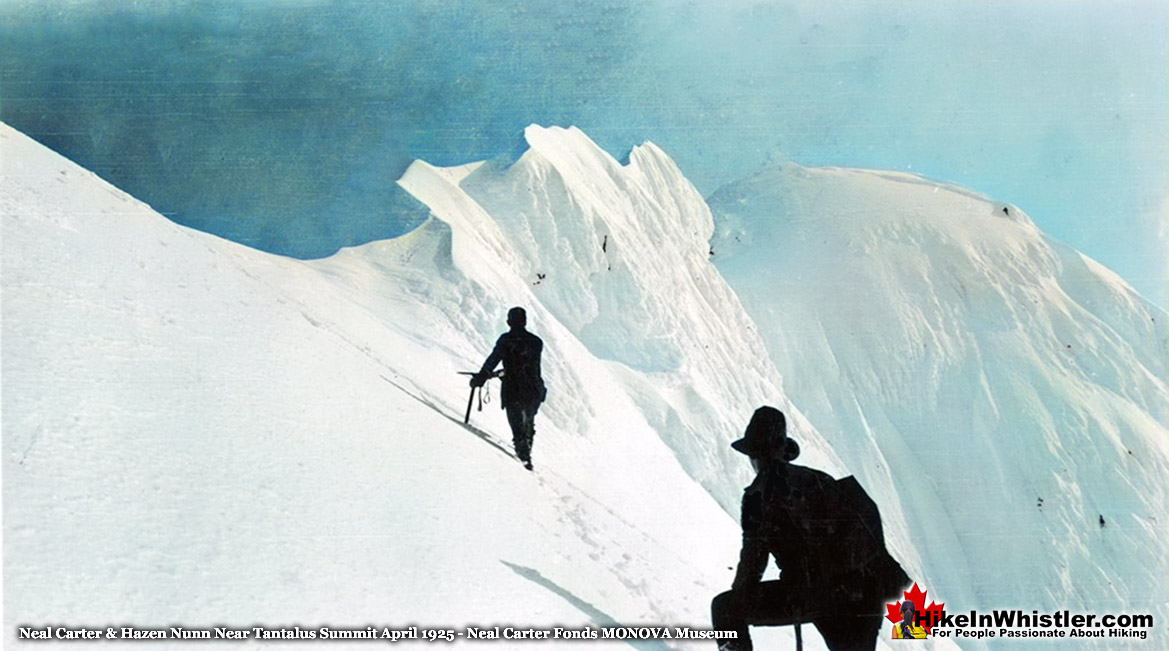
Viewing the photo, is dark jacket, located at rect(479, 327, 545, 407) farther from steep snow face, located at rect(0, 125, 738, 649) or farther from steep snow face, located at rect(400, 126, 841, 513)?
steep snow face, located at rect(400, 126, 841, 513)

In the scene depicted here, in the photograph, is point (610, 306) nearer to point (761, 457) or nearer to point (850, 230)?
point (850, 230)

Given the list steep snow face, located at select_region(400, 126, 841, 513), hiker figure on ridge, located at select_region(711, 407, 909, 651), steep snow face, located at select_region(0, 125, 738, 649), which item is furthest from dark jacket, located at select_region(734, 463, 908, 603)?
steep snow face, located at select_region(400, 126, 841, 513)

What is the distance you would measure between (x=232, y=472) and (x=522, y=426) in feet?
9.39

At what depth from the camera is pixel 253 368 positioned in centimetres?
514

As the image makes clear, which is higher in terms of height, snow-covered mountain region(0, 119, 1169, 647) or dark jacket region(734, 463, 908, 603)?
snow-covered mountain region(0, 119, 1169, 647)

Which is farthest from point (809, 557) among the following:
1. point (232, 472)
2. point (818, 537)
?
point (232, 472)

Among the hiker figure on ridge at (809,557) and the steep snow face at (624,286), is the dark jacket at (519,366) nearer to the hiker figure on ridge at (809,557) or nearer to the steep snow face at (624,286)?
the hiker figure on ridge at (809,557)

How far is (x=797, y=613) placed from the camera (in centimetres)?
323

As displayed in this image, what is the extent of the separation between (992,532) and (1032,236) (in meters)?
10.6

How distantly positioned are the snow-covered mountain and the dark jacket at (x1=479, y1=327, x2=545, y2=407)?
18.5 inches

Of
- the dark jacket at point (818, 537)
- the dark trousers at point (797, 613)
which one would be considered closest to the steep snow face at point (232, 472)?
the dark trousers at point (797, 613)

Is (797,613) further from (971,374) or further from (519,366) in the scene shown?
(971,374)

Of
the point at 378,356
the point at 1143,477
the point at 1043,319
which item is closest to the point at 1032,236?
the point at 1043,319

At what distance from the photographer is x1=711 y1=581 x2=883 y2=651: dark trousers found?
3158mm
